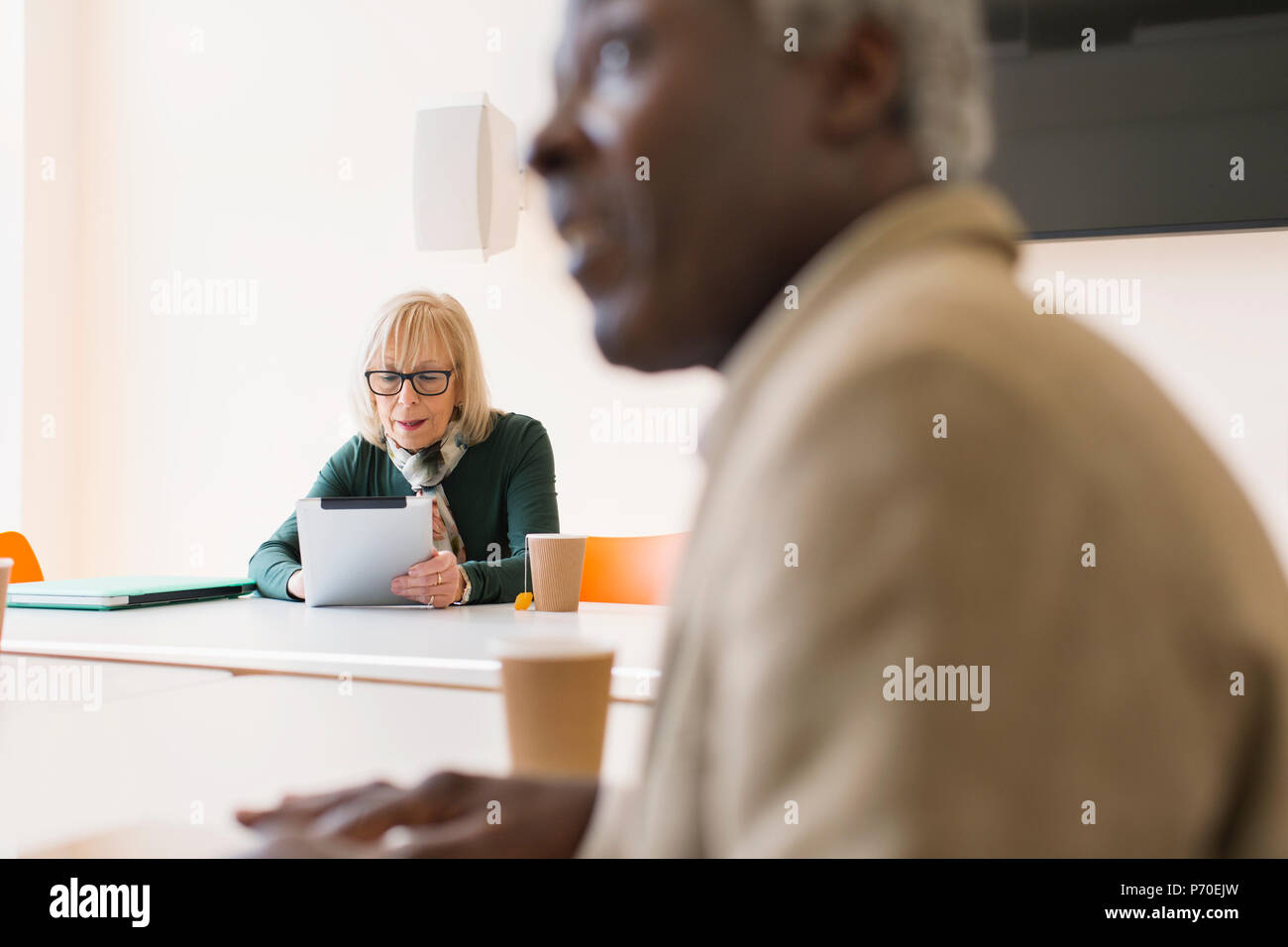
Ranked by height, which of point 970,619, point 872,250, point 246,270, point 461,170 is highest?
point 461,170

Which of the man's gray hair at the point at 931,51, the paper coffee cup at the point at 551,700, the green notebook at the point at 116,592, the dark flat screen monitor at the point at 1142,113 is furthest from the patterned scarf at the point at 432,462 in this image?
the man's gray hair at the point at 931,51

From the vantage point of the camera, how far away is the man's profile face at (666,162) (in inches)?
16.5

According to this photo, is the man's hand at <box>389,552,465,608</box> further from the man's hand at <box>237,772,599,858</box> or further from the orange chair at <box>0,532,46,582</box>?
the man's hand at <box>237,772,599,858</box>

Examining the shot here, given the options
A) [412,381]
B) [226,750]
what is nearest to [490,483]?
[412,381]

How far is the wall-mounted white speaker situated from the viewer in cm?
280

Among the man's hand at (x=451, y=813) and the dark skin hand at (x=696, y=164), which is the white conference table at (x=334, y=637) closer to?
the man's hand at (x=451, y=813)

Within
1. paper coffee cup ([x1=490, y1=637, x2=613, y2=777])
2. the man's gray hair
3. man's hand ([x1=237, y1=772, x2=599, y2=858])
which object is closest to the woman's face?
paper coffee cup ([x1=490, y1=637, x2=613, y2=777])

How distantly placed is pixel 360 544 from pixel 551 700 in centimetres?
108

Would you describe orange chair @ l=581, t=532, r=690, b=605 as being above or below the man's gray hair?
below

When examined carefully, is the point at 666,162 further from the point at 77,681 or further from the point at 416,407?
the point at 416,407

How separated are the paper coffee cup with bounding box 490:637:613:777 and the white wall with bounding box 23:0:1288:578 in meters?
2.24

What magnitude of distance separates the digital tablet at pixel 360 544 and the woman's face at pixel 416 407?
1.98 feet

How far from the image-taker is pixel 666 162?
0.43 metres
